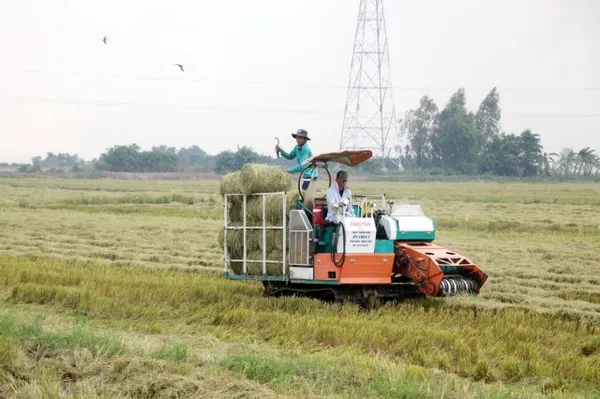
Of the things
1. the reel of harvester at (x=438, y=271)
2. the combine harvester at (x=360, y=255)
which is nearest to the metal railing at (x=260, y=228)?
the combine harvester at (x=360, y=255)

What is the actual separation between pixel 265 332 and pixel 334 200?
2.76 metres

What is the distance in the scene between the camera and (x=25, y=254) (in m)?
19.8

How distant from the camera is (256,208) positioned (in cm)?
1342

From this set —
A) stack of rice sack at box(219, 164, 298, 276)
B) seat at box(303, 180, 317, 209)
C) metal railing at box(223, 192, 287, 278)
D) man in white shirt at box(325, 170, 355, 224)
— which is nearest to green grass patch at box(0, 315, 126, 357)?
metal railing at box(223, 192, 287, 278)

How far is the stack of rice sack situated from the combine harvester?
2.9 inches

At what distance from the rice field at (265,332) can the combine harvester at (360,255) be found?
1.37ft

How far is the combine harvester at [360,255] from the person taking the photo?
1220 centimetres

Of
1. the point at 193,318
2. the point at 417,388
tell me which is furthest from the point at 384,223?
the point at 417,388

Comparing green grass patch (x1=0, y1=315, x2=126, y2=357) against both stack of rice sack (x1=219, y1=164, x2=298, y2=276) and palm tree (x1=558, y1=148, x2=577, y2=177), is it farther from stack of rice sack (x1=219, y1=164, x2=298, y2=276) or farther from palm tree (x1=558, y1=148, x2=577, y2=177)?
palm tree (x1=558, y1=148, x2=577, y2=177)

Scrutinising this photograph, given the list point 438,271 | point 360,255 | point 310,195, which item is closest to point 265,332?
point 360,255

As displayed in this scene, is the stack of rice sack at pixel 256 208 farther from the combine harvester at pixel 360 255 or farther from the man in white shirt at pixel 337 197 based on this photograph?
the man in white shirt at pixel 337 197

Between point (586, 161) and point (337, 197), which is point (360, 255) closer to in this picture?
point (337, 197)

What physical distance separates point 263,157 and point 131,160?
90.0ft

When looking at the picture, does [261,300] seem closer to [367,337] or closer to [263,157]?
[367,337]
